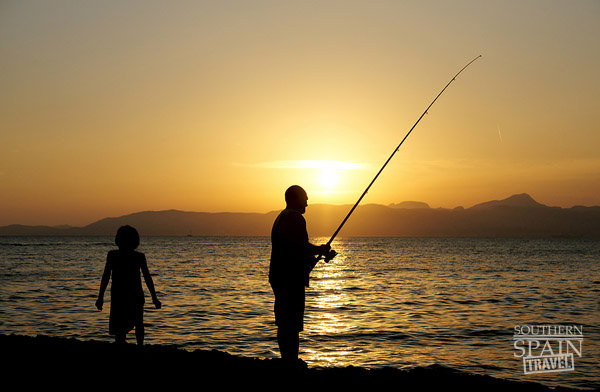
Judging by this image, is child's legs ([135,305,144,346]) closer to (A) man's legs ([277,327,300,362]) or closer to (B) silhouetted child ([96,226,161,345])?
(B) silhouetted child ([96,226,161,345])

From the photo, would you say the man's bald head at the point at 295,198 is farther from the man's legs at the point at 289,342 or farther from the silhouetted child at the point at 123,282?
the silhouetted child at the point at 123,282

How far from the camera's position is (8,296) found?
2066 centimetres

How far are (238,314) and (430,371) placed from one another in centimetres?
975

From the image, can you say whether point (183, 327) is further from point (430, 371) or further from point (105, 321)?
point (430, 371)

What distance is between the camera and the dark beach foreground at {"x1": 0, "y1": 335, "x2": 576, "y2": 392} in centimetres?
574

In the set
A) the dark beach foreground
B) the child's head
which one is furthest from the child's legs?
the child's head

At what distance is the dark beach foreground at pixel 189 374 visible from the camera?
18.8 feet

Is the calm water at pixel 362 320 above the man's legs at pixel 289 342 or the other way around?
the other way around

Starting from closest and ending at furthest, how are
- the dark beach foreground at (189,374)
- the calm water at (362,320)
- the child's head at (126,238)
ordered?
the dark beach foreground at (189,374), the child's head at (126,238), the calm water at (362,320)

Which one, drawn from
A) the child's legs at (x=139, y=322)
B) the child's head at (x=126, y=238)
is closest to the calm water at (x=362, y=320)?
the child's legs at (x=139, y=322)

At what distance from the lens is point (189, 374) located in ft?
20.2

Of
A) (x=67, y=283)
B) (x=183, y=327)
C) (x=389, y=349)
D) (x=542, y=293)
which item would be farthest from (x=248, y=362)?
(x=67, y=283)

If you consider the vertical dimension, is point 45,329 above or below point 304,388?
below

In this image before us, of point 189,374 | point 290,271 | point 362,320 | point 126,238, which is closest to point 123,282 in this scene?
point 126,238
